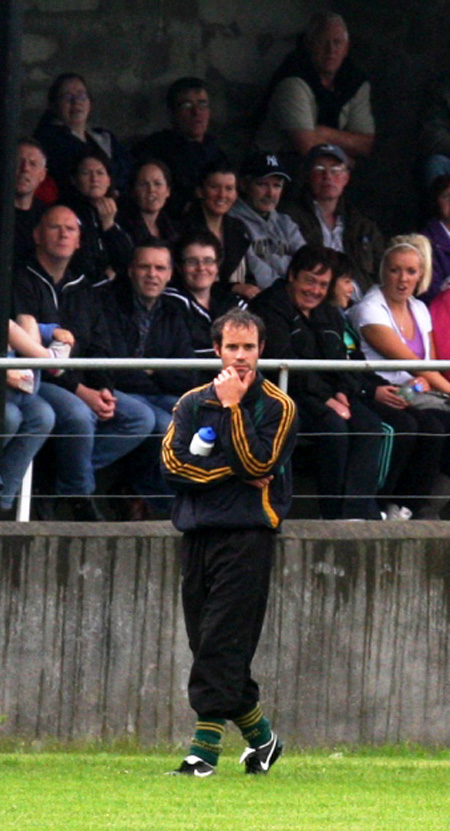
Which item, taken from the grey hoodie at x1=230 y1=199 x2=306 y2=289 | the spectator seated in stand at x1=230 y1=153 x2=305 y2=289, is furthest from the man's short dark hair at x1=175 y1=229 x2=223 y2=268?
the spectator seated in stand at x1=230 y1=153 x2=305 y2=289

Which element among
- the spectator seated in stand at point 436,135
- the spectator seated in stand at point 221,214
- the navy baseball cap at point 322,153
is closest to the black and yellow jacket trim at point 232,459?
the spectator seated in stand at point 221,214

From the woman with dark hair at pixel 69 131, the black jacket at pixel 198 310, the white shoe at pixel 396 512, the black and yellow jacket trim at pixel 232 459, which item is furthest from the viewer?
the woman with dark hair at pixel 69 131

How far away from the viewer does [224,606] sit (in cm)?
732

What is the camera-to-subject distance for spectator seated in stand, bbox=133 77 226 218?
11680 millimetres

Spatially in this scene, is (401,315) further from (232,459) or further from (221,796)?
(221,796)

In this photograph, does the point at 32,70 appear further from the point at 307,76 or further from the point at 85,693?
the point at 85,693

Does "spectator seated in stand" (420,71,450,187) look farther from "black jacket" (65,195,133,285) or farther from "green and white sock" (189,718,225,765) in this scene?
"green and white sock" (189,718,225,765)

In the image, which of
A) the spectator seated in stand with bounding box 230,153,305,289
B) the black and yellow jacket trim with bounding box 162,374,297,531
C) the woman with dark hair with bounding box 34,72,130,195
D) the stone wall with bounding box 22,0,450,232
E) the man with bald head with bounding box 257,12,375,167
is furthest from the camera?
the stone wall with bounding box 22,0,450,232

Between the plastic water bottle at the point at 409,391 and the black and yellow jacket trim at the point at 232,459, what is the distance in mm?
2630

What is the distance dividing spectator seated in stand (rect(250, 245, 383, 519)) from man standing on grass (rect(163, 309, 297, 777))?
1.89 meters

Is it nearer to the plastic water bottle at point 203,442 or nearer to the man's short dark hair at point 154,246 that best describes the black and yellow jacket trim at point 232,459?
the plastic water bottle at point 203,442

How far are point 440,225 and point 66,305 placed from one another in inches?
150

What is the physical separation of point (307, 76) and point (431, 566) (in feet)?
15.9

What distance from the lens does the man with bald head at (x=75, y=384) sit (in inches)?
356
